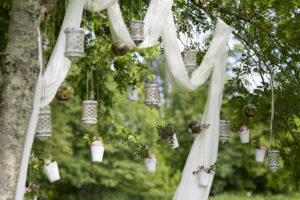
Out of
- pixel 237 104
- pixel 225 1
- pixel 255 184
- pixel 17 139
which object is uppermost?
pixel 225 1

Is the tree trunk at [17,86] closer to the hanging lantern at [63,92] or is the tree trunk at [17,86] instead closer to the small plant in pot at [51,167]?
the hanging lantern at [63,92]

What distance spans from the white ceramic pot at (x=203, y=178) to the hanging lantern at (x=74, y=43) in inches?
55.4

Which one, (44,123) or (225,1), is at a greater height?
(225,1)

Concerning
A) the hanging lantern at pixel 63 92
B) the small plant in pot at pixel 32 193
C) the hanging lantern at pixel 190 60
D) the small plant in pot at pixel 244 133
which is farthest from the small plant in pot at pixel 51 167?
the small plant in pot at pixel 244 133

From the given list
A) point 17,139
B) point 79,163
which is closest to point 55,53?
point 17,139

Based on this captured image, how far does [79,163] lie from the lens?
11266 mm

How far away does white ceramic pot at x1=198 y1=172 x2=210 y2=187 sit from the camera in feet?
12.0

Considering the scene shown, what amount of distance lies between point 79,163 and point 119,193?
132 cm

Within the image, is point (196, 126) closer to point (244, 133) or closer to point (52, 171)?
point (244, 133)

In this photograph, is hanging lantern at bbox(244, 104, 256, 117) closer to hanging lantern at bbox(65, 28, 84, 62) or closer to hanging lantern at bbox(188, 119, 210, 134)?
hanging lantern at bbox(188, 119, 210, 134)

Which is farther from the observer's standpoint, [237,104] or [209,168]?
[237,104]

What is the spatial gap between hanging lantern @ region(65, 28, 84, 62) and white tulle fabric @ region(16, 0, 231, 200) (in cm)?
26

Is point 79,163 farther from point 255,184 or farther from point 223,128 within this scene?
point 223,128

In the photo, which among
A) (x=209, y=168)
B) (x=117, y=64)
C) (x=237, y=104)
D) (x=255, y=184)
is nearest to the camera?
(x=209, y=168)
